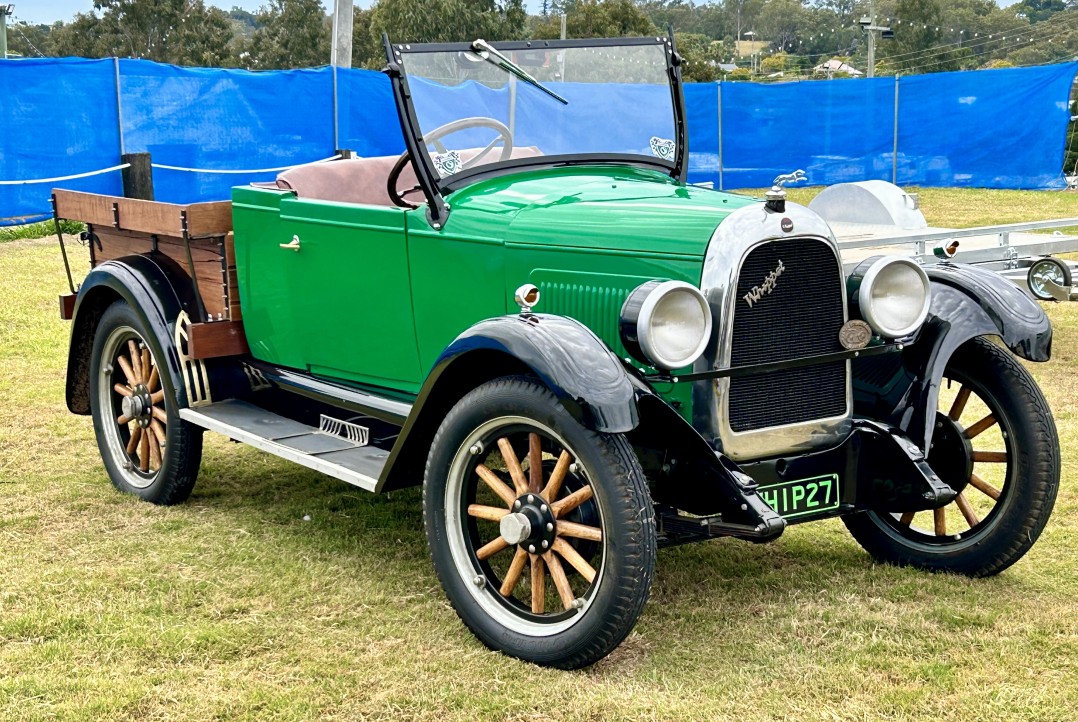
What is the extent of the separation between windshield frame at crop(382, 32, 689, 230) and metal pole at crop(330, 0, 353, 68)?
13.0 meters

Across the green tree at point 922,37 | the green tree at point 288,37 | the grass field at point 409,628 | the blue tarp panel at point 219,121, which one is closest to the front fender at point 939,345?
the grass field at point 409,628

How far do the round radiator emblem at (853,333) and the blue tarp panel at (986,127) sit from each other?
18.4 metres

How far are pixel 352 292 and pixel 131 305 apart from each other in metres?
1.19

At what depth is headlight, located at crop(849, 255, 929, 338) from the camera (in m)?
3.78

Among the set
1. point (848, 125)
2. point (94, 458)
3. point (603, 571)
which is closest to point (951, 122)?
point (848, 125)

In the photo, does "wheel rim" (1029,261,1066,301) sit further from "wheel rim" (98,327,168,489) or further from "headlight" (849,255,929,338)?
"wheel rim" (98,327,168,489)

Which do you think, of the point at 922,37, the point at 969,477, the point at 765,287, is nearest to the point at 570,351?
the point at 765,287

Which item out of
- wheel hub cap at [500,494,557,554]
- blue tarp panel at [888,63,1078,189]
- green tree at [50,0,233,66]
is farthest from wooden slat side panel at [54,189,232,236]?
green tree at [50,0,233,66]

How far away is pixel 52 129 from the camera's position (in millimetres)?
14039

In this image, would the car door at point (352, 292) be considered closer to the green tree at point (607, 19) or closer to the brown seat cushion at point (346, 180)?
the brown seat cushion at point (346, 180)

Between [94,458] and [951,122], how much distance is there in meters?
18.5

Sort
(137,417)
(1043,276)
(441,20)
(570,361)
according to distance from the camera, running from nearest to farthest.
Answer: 1. (570,361)
2. (137,417)
3. (1043,276)
4. (441,20)

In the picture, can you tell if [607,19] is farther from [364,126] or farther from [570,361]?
[570,361]

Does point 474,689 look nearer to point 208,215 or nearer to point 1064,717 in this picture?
point 1064,717
